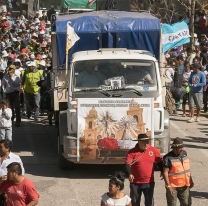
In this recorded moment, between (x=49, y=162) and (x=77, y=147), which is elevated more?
(x=77, y=147)

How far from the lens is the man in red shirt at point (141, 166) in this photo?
7188 millimetres

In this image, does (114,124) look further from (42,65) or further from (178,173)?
(42,65)

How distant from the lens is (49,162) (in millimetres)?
11266

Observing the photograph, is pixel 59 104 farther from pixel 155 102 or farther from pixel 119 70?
pixel 155 102

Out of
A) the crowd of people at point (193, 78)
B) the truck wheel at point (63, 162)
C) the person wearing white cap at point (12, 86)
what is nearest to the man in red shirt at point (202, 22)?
the crowd of people at point (193, 78)

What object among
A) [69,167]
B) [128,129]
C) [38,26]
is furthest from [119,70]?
[38,26]

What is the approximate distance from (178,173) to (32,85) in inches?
368

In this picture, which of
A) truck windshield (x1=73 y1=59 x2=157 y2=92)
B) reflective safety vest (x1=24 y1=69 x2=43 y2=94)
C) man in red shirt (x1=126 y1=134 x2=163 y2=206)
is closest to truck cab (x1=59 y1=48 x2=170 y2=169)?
truck windshield (x1=73 y1=59 x2=157 y2=92)

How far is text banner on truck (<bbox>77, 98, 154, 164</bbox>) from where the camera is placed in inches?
374

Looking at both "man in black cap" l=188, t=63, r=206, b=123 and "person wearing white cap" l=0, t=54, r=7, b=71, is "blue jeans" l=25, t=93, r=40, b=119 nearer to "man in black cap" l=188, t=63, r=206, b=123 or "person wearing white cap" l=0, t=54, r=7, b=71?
"person wearing white cap" l=0, t=54, r=7, b=71

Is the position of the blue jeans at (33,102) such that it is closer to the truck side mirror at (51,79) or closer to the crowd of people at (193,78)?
the crowd of people at (193,78)

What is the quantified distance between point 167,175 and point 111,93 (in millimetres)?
3083

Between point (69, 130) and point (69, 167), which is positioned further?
point (69, 167)

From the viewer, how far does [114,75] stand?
10.1 m
